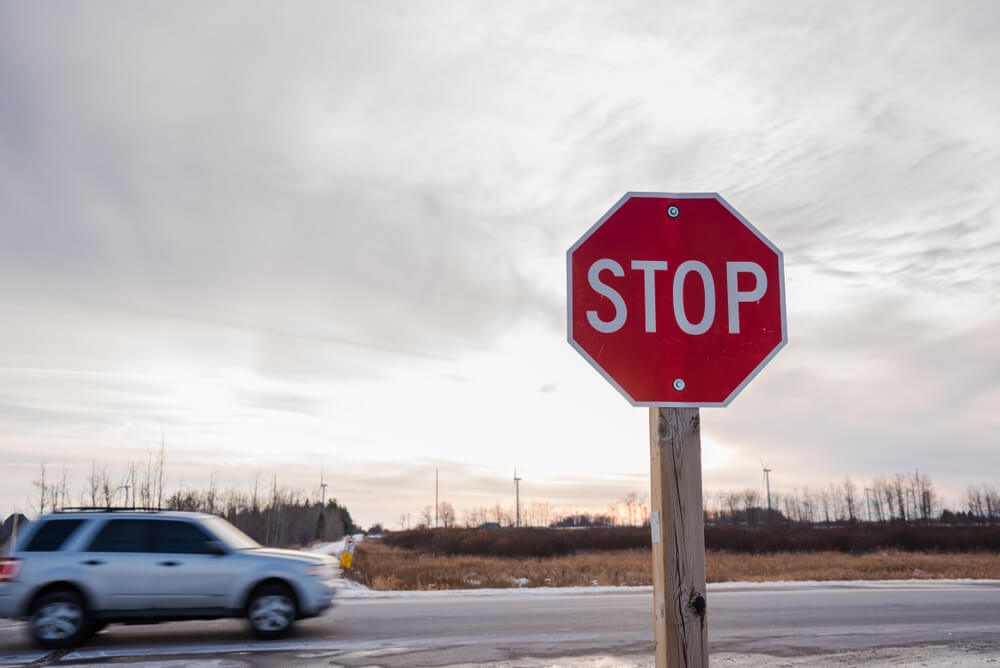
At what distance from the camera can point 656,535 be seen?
2906mm

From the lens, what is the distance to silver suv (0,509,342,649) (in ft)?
33.4

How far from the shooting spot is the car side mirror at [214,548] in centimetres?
1082

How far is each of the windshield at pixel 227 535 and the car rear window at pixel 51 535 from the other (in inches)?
65.0

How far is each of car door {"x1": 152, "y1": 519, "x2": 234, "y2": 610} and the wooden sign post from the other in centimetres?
909

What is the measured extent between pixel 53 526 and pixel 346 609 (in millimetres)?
5194

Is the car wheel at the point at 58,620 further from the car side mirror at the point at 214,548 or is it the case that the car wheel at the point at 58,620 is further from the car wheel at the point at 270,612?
the car wheel at the point at 270,612

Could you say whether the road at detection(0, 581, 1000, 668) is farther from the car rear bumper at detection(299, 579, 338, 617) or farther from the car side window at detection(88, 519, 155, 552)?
the car side window at detection(88, 519, 155, 552)

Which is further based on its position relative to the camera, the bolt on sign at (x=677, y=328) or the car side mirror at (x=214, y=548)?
the car side mirror at (x=214, y=548)

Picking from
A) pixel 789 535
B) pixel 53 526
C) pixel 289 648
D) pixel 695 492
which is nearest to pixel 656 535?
pixel 695 492

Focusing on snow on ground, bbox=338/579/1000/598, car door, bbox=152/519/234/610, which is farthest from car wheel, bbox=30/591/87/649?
snow on ground, bbox=338/579/1000/598

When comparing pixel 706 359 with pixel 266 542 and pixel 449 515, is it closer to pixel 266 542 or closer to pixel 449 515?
pixel 266 542

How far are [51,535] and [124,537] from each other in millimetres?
897

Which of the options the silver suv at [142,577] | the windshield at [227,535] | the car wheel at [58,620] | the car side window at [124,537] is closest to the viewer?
the car wheel at [58,620]

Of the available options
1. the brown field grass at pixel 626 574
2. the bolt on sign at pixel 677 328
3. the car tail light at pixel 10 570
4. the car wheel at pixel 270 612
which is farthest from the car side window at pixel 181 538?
the brown field grass at pixel 626 574
